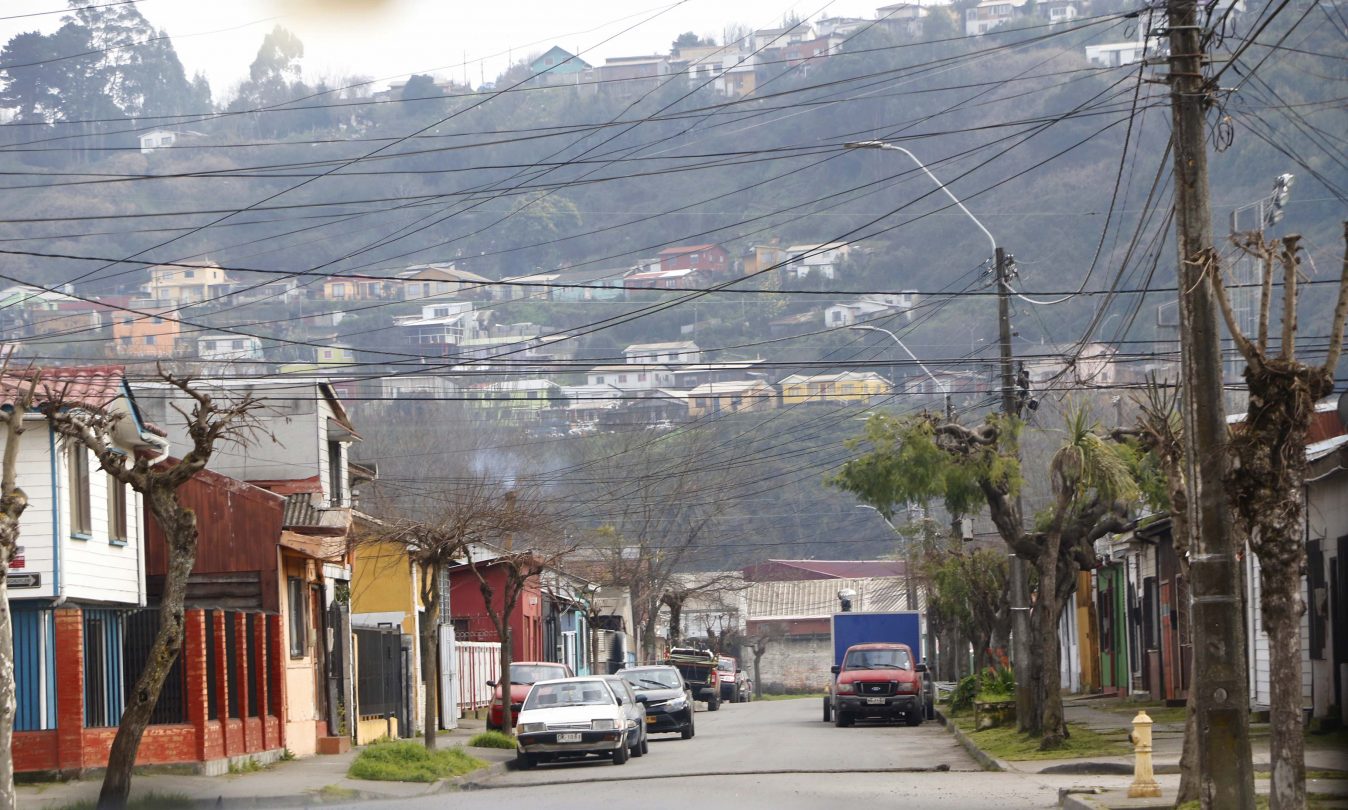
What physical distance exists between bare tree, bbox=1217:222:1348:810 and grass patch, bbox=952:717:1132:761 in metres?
11.2

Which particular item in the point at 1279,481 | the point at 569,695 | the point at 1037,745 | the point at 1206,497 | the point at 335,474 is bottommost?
the point at 1037,745

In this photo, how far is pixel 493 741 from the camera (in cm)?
3161

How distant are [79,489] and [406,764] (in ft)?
18.9

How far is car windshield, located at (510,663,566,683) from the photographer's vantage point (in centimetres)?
3838

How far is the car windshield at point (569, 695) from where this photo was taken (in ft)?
89.9

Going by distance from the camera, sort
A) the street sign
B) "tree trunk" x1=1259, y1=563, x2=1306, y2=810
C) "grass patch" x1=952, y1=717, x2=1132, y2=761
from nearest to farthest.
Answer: "tree trunk" x1=1259, y1=563, x2=1306, y2=810, the street sign, "grass patch" x1=952, y1=717, x2=1132, y2=761

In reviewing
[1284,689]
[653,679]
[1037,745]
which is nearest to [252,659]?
[1037,745]

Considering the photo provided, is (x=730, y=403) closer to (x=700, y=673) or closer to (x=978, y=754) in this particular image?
(x=700, y=673)

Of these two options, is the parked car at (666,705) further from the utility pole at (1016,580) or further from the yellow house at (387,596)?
the utility pole at (1016,580)

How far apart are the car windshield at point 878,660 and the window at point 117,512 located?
2044 cm

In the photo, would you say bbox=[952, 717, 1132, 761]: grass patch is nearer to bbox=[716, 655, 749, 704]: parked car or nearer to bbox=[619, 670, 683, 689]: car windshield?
bbox=[619, 670, 683, 689]: car windshield

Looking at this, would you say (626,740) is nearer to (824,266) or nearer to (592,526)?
(592,526)

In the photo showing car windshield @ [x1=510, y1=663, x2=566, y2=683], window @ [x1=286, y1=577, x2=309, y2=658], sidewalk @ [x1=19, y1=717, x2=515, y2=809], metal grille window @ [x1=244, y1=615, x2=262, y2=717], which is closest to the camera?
sidewalk @ [x1=19, y1=717, x2=515, y2=809]

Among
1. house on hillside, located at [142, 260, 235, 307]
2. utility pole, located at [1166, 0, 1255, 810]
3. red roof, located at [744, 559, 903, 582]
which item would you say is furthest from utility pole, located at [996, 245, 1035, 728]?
house on hillside, located at [142, 260, 235, 307]
